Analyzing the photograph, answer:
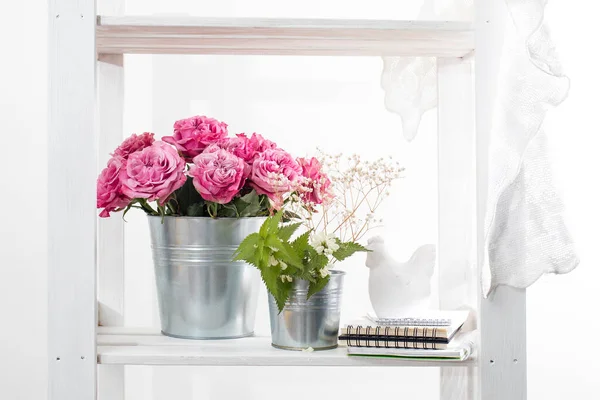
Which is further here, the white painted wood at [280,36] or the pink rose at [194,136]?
the pink rose at [194,136]

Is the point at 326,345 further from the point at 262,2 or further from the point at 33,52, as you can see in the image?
the point at 33,52

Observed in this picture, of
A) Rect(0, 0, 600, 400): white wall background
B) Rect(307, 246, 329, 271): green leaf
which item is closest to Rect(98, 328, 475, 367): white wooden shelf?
Rect(307, 246, 329, 271): green leaf

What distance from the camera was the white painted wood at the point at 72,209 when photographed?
129 centimetres

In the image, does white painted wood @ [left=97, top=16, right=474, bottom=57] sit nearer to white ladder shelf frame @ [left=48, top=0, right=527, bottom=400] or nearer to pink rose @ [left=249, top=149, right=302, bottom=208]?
white ladder shelf frame @ [left=48, top=0, right=527, bottom=400]

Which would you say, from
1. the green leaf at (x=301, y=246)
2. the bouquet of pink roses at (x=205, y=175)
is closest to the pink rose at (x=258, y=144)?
the bouquet of pink roses at (x=205, y=175)

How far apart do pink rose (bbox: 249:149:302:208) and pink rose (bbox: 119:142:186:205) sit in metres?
0.13

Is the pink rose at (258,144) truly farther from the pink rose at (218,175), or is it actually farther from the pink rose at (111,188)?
the pink rose at (111,188)

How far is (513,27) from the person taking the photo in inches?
51.4

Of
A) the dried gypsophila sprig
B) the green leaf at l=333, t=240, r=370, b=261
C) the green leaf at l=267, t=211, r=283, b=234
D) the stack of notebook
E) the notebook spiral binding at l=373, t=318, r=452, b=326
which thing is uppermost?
the dried gypsophila sprig

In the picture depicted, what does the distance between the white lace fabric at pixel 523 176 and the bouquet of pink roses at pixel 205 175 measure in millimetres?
329

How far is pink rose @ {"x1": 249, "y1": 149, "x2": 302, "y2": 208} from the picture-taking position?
1384mm

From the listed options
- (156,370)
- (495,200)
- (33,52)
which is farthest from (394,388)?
(33,52)

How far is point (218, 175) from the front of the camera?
1.35m

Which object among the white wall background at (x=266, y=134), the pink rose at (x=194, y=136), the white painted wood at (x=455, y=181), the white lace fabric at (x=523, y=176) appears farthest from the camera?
the white wall background at (x=266, y=134)
